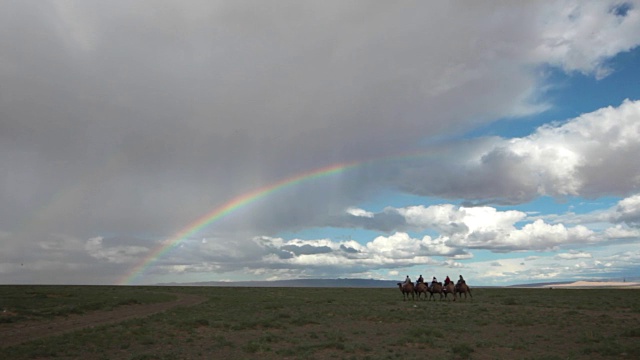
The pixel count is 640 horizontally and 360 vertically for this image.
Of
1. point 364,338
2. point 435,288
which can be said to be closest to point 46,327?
point 364,338

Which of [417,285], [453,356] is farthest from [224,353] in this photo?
[417,285]

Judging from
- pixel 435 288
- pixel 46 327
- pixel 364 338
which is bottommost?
pixel 364 338

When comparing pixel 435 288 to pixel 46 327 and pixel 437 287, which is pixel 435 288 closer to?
pixel 437 287

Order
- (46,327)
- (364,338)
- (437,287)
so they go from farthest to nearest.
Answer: (437,287) < (46,327) < (364,338)

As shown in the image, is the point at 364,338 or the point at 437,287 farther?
the point at 437,287

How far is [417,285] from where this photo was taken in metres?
57.2

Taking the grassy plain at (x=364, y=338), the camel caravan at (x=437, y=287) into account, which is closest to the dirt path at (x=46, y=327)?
the grassy plain at (x=364, y=338)

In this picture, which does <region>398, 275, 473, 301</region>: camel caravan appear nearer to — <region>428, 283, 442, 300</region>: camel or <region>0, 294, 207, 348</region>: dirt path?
<region>428, 283, 442, 300</region>: camel

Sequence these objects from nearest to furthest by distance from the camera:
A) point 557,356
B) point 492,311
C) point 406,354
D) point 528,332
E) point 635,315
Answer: point 557,356, point 406,354, point 528,332, point 635,315, point 492,311

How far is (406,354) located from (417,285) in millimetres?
36016

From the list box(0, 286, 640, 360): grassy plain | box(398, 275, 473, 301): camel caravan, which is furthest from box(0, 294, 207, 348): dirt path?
box(398, 275, 473, 301): camel caravan

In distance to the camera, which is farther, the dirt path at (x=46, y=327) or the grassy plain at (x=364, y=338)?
the dirt path at (x=46, y=327)

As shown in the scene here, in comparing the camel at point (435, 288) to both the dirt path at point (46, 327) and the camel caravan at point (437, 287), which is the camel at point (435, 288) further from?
the dirt path at point (46, 327)

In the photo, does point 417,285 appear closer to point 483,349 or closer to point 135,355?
point 483,349
